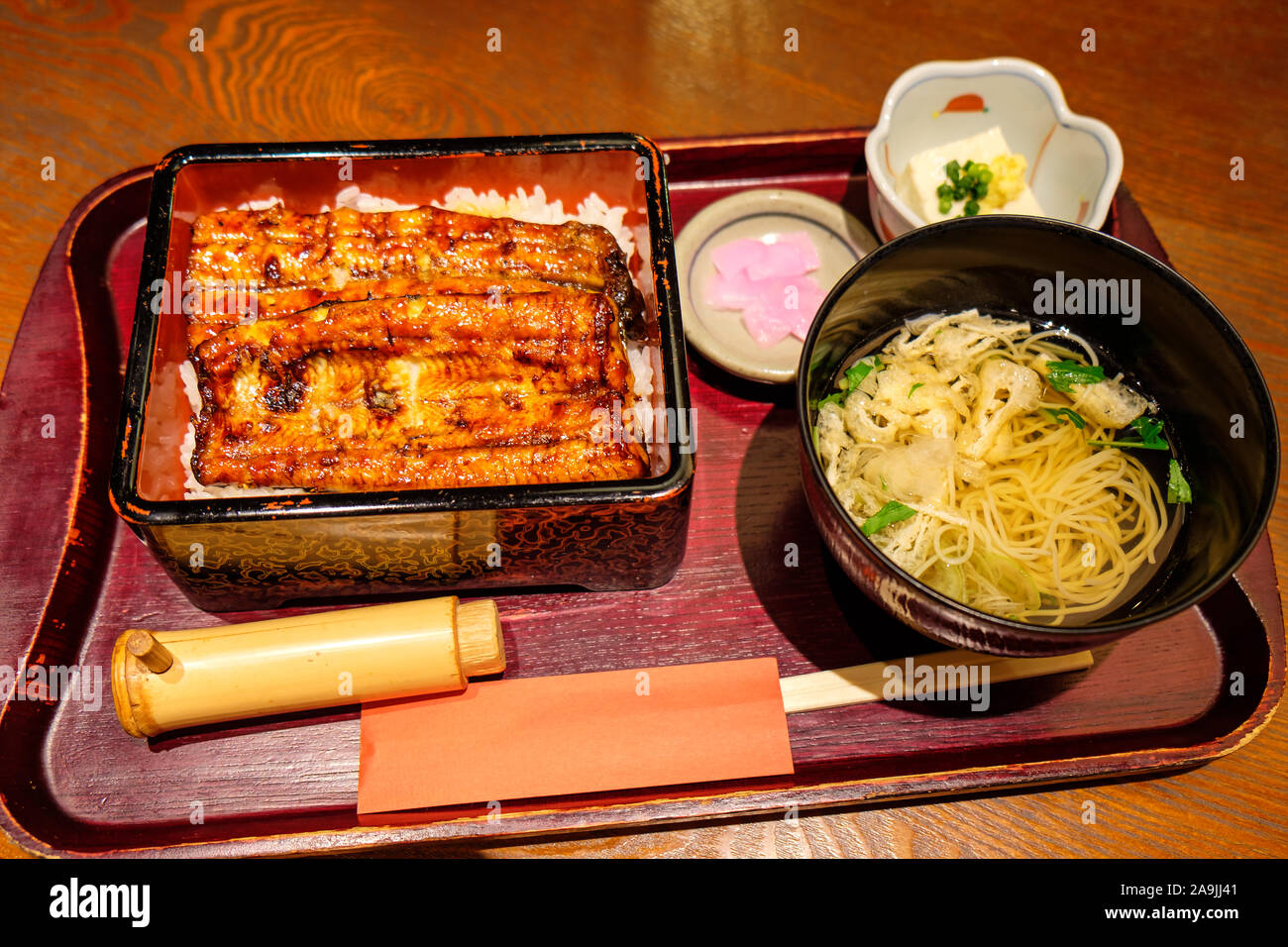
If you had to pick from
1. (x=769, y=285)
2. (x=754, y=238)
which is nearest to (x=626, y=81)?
(x=754, y=238)

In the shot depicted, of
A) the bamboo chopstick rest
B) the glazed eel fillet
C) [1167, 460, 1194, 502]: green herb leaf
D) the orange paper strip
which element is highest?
the glazed eel fillet

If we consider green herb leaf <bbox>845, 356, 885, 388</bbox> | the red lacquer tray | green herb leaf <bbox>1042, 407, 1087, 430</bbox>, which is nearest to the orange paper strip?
the red lacquer tray

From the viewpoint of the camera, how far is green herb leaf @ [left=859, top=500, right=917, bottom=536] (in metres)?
1.63

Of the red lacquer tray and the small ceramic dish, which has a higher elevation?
the small ceramic dish

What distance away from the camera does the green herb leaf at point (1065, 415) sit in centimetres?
177

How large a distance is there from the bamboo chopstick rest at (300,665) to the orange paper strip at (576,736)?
9 centimetres

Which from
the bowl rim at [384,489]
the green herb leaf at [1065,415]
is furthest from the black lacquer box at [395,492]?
the green herb leaf at [1065,415]

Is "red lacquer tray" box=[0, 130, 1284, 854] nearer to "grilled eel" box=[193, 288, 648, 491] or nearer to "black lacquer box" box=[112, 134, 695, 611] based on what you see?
"black lacquer box" box=[112, 134, 695, 611]

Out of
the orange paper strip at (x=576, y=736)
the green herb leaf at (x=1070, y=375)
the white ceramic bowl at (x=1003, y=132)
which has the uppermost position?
the white ceramic bowl at (x=1003, y=132)

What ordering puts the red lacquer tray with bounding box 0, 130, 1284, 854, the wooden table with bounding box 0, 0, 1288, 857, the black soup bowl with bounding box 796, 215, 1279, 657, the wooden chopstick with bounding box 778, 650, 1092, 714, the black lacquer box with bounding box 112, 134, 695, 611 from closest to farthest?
the black soup bowl with bounding box 796, 215, 1279, 657 → the black lacquer box with bounding box 112, 134, 695, 611 → the red lacquer tray with bounding box 0, 130, 1284, 854 → the wooden chopstick with bounding box 778, 650, 1092, 714 → the wooden table with bounding box 0, 0, 1288, 857

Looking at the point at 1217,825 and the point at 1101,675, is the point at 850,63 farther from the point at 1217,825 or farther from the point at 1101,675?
the point at 1217,825

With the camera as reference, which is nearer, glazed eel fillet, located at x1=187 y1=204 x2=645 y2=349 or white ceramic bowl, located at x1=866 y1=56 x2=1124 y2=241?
glazed eel fillet, located at x1=187 y1=204 x2=645 y2=349

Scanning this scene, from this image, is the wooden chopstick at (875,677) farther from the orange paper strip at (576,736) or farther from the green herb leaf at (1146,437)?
the green herb leaf at (1146,437)

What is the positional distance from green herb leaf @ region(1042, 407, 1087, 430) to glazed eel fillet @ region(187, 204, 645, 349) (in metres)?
0.92
